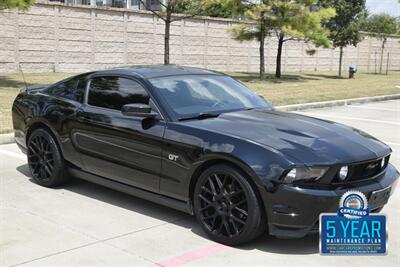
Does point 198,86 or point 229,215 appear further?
point 198,86

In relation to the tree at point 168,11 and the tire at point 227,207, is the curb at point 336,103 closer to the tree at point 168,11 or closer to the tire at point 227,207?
the tree at point 168,11

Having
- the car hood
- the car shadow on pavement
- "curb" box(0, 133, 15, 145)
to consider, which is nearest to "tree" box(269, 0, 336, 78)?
"curb" box(0, 133, 15, 145)

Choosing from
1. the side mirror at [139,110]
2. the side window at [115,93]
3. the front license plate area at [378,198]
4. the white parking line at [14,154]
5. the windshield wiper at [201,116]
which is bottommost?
the white parking line at [14,154]

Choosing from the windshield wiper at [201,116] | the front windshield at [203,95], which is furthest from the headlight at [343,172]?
the front windshield at [203,95]

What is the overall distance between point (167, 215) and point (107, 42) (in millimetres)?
19632

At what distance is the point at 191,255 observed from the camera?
4.32 metres

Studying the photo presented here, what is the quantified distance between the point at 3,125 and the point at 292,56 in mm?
26702

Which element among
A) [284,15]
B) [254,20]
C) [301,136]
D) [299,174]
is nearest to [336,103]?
[284,15]

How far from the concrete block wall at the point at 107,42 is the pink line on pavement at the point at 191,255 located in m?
16.9

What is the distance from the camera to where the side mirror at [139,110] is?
5.03 metres

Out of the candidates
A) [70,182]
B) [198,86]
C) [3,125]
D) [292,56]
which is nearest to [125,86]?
[198,86]

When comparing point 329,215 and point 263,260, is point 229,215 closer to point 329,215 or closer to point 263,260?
point 263,260

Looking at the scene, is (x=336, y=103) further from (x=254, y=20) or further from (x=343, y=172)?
(x=343, y=172)

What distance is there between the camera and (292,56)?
3422cm
